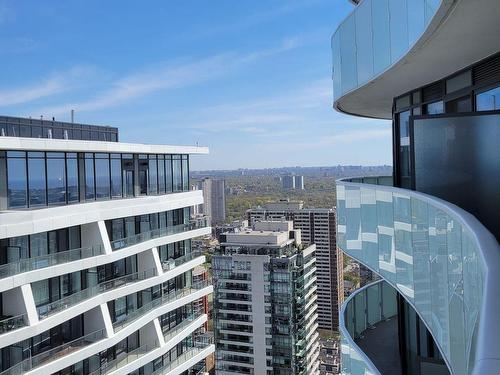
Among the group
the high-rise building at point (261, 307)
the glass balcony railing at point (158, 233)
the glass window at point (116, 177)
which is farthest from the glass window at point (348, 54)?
the high-rise building at point (261, 307)

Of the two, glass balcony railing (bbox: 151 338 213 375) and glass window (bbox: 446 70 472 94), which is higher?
glass window (bbox: 446 70 472 94)

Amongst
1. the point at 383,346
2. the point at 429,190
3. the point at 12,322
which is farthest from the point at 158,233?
the point at 429,190

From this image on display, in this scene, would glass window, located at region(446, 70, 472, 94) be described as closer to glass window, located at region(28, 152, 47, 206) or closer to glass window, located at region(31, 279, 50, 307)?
glass window, located at region(31, 279, 50, 307)

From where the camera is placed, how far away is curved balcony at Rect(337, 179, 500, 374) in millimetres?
2718

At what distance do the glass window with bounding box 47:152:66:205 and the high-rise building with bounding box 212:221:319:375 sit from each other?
151 ft

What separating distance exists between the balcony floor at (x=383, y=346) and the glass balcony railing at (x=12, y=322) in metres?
12.1

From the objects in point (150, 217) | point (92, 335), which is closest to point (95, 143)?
point (150, 217)

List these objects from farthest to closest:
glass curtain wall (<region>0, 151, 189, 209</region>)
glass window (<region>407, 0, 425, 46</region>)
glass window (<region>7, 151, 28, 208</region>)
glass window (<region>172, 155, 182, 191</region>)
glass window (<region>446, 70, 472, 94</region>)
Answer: glass window (<region>172, 155, 182, 191</region>), glass curtain wall (<region>0, 151, 189, 209</region>), glass window (<region>7, 151, 28, 208</region>), glass window (<region>446, 70, 472, 94</region>), glass window (<region>407, 0, 425, 46</region>)

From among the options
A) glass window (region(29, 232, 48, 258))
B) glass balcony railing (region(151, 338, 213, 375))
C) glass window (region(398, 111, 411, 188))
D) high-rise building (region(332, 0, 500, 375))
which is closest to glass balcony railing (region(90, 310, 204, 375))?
glass balcony railing (region(151, 338, 213, 375))

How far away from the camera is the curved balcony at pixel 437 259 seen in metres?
2.72

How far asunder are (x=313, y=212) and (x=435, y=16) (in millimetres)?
109031

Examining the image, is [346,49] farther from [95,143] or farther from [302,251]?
[302,251]

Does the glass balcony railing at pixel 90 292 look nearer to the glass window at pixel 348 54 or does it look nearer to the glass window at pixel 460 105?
the glass window at pixel 348 54

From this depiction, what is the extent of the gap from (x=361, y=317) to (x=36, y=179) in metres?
14.7
